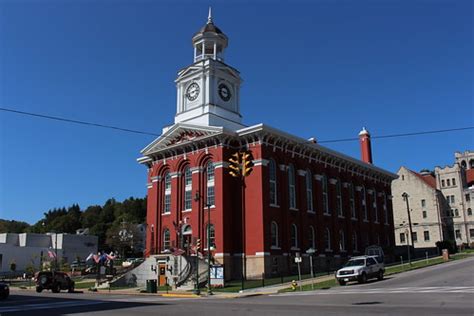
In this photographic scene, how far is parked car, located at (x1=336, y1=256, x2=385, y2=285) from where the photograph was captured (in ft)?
109

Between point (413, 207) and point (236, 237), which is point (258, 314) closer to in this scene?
point (236, 237)

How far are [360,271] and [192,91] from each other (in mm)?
27307

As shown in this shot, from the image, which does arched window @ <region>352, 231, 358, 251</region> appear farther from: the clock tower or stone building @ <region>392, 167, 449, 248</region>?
stone building @ <region>392, 167, 449, 248</region>

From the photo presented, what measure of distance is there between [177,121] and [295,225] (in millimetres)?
17099

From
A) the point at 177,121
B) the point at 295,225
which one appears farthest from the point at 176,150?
the point at 295,225

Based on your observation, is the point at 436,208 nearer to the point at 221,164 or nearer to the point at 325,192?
the point at 325,192

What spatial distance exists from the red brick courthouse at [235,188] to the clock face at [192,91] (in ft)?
0.37

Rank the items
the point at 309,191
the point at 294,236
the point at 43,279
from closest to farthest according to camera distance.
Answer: the point at 43,279 < the point at 294,236 < the point at 309,191

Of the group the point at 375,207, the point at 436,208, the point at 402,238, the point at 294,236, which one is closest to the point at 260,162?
the point at 294,236

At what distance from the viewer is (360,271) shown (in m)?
33.2

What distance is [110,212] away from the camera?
155750 millimetres

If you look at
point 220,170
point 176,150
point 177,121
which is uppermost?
point 177,121

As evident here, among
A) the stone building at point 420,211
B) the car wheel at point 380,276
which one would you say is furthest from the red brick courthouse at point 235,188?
the stone building at point 420,211

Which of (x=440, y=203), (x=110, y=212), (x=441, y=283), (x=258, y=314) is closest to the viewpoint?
(x=258, y=314)
